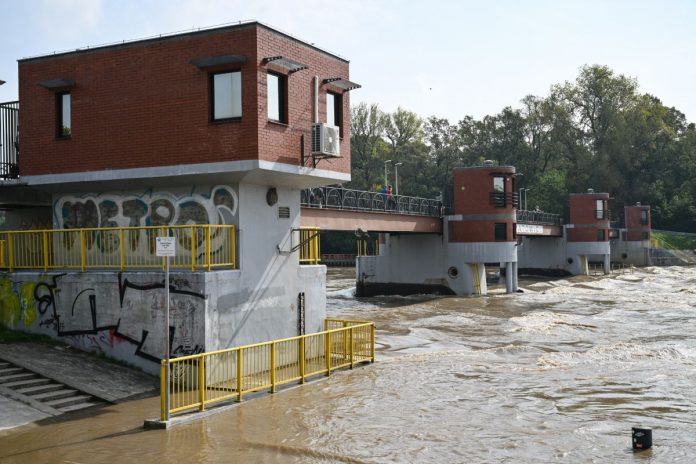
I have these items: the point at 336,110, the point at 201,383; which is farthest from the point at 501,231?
the point at 201,383

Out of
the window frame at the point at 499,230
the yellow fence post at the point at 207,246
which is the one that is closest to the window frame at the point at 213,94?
the yellow fence post at the point at 207,246

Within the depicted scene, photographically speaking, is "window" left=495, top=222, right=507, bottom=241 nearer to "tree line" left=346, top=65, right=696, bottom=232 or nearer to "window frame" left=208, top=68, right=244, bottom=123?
Result: "window frame" left=208, top=68, right=244, bottom=123

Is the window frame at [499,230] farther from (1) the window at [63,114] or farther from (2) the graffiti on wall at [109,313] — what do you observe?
(2) the graffiti on wall at [109,313]

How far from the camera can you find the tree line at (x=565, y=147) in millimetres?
101000

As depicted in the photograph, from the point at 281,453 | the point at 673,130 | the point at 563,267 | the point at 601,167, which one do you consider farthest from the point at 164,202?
the point at 673,130

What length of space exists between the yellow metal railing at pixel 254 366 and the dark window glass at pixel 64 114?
8.05m

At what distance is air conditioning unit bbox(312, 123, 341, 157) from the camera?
Result: 20.1 m

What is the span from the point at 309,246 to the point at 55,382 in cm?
864

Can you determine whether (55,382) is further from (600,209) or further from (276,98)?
(600,209)

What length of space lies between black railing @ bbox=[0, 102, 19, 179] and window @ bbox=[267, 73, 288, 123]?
9119 millimetres

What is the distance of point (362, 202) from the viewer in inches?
1667

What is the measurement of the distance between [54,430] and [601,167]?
96.8 metres

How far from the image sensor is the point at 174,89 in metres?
19.4

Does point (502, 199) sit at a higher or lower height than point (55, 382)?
higher
